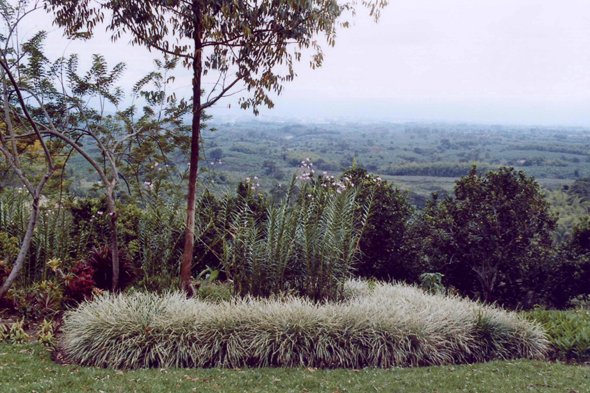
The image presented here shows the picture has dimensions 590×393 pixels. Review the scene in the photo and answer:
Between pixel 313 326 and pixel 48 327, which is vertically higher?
pixel 313 326

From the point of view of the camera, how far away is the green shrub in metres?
5.06

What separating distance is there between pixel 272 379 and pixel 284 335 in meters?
0.64

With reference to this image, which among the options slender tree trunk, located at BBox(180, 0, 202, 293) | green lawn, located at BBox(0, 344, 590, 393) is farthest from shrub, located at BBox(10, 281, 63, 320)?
slender tree trunk, located at BBox(180, 0, 202, 293)

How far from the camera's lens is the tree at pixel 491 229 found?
7895 millimetres

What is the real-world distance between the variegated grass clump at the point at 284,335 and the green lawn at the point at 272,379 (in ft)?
0.76

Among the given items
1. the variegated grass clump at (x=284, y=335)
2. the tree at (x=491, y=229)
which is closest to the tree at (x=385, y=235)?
the tree at (x=491, y=229)

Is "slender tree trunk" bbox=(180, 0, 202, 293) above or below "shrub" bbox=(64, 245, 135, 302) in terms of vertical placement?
above

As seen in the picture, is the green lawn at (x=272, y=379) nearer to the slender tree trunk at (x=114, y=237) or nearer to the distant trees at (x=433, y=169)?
the slender tree trunk at (x=114, y=237)

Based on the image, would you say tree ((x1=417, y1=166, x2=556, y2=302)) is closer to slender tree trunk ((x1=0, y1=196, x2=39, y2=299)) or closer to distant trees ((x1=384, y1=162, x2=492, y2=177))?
slender tree trunk ((x1=0, y1=196, x2=39, y2=299))

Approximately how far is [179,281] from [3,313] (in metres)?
2.25

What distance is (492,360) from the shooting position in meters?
4.91

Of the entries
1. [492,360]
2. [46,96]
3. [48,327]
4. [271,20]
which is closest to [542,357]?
[492,360]

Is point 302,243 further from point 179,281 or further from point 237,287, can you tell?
point 179,281

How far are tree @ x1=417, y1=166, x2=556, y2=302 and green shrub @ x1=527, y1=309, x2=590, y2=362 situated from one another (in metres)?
2.08
